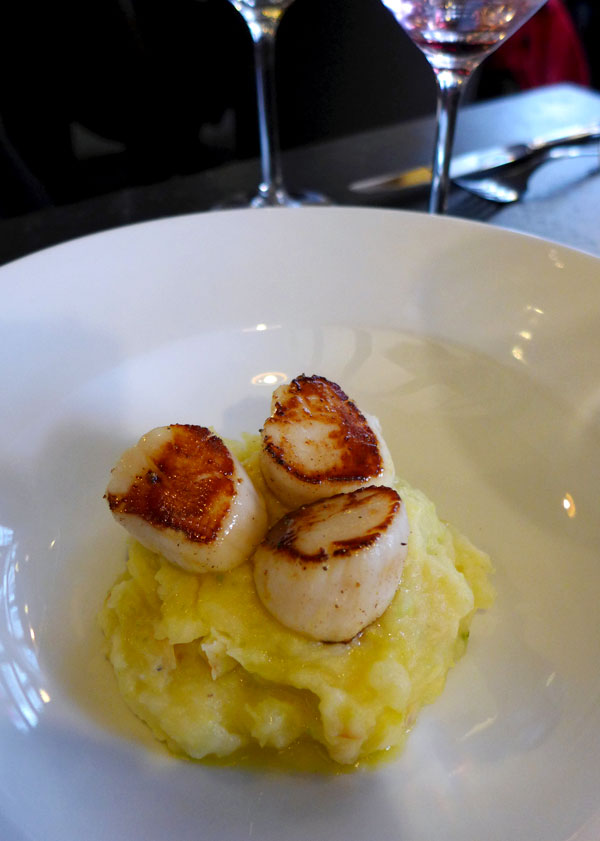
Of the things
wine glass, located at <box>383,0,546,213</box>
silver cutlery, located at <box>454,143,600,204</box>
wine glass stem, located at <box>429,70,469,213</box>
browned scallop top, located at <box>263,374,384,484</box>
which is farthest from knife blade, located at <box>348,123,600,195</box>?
browned scallop top, located at <box>263,374,384,484</box>

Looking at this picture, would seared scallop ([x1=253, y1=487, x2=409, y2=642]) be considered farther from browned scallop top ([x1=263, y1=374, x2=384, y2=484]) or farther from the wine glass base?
the wine glass base

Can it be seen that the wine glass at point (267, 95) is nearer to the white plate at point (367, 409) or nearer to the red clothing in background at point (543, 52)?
the white plate at point (367, 409)

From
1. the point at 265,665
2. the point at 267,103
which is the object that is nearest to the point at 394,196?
the point at 267,103

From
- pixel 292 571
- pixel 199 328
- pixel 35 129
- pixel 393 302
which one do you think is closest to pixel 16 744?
pixel 292 571

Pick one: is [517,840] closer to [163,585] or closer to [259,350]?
[163,585]

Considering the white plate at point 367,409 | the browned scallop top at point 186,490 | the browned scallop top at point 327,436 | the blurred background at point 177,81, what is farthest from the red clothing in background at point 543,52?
the browned scallop top at point 186,490
